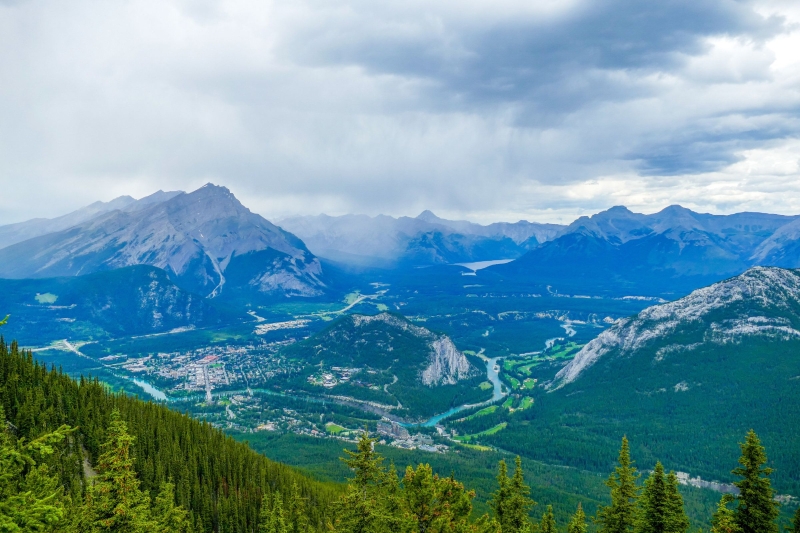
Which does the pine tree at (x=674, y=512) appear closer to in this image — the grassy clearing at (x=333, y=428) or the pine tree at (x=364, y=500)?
the pine tree at (x=364, y=500)

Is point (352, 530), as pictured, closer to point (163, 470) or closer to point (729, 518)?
point (729, 518)

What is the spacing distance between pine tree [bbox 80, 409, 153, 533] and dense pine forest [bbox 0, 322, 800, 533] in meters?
0.08

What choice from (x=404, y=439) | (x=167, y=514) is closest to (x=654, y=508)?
(x=167, y=514)

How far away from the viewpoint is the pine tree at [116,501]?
1159 inches

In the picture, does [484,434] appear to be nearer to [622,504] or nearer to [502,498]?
[502,498]

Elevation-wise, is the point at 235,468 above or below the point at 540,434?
above

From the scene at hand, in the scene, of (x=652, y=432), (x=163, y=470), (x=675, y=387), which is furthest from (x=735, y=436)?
(x=163, y=470)

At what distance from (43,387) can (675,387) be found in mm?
199803

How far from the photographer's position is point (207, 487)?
77.8 meters

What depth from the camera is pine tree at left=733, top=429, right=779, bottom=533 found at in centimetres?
3203

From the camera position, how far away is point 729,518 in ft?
109

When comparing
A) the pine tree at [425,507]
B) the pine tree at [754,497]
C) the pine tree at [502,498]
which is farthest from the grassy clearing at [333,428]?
the pine tree at [754,497]

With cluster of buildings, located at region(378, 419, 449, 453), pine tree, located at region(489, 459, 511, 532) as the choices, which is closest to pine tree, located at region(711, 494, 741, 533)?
pine tree, located at region(489, 459, 511, 532)

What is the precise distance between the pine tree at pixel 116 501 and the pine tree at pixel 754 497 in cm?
3603
